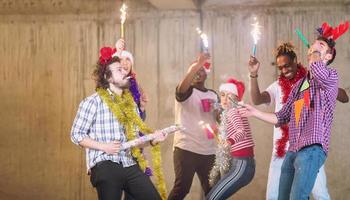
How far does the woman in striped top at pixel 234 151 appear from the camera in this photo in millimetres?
5238

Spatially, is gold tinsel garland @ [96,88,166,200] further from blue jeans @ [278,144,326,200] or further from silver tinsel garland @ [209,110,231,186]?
blue jeans @ [278,144,326,200]

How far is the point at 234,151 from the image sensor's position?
545 cm

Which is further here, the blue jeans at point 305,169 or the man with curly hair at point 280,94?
the man with curly hair at point 280,94

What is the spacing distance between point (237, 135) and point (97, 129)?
1.46 metres

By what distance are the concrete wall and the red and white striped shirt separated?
5.94 feet

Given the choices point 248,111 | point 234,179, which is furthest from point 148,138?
point 234,179

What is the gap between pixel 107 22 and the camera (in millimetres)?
7750

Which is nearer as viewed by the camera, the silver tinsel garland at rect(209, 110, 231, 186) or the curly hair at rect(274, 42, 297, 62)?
the silver tinsel garland at rect(209, 110, 231, 186)

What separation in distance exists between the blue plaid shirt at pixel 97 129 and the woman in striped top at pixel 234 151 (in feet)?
3.21

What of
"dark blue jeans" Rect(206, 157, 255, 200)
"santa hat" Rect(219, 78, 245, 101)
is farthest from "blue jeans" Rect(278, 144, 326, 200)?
"santa hat" Rect(219, 78, 245, 101)

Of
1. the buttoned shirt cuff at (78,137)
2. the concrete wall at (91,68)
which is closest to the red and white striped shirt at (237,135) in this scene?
the buttoned shirt cuff at (78,137)

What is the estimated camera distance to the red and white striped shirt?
542 centimetres

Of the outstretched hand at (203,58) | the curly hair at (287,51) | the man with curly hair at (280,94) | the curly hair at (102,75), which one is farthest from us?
the outstretched hand at (203,58)

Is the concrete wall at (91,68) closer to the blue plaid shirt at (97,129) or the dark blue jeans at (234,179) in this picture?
the dark blue jeans at (234,179)
